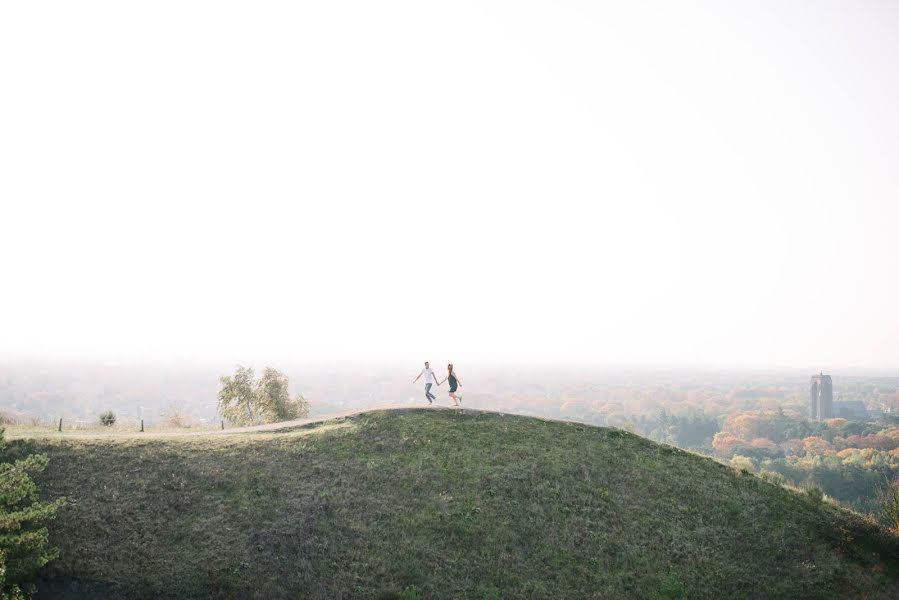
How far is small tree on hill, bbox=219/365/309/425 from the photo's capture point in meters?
47.0

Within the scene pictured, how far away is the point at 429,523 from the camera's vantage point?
22344 millimetres

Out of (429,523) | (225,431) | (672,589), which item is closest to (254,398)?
(225,431)

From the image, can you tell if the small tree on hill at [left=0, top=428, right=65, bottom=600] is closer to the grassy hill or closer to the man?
the grassy hill

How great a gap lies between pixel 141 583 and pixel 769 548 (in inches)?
953

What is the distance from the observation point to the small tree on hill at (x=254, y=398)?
47037 mm

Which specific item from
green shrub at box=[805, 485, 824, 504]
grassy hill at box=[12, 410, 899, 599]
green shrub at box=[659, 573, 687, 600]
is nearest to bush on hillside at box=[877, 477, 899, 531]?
grassy hill at box=[12, 410, 899, 599]

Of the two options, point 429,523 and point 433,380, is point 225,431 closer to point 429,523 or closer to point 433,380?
point 433,380

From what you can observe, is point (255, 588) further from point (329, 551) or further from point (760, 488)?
point (760, 488)

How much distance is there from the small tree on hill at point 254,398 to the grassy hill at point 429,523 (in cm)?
1923

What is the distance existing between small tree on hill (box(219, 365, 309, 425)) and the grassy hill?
1923cm

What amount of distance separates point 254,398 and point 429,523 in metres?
30.5

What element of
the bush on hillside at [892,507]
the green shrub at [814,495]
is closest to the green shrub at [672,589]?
the green shrub at [814,495]

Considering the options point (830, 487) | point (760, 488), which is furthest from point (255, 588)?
point (830, 487)

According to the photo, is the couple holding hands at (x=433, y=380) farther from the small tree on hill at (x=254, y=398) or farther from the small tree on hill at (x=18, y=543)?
the small tree on hill at (x=254, y=398)
